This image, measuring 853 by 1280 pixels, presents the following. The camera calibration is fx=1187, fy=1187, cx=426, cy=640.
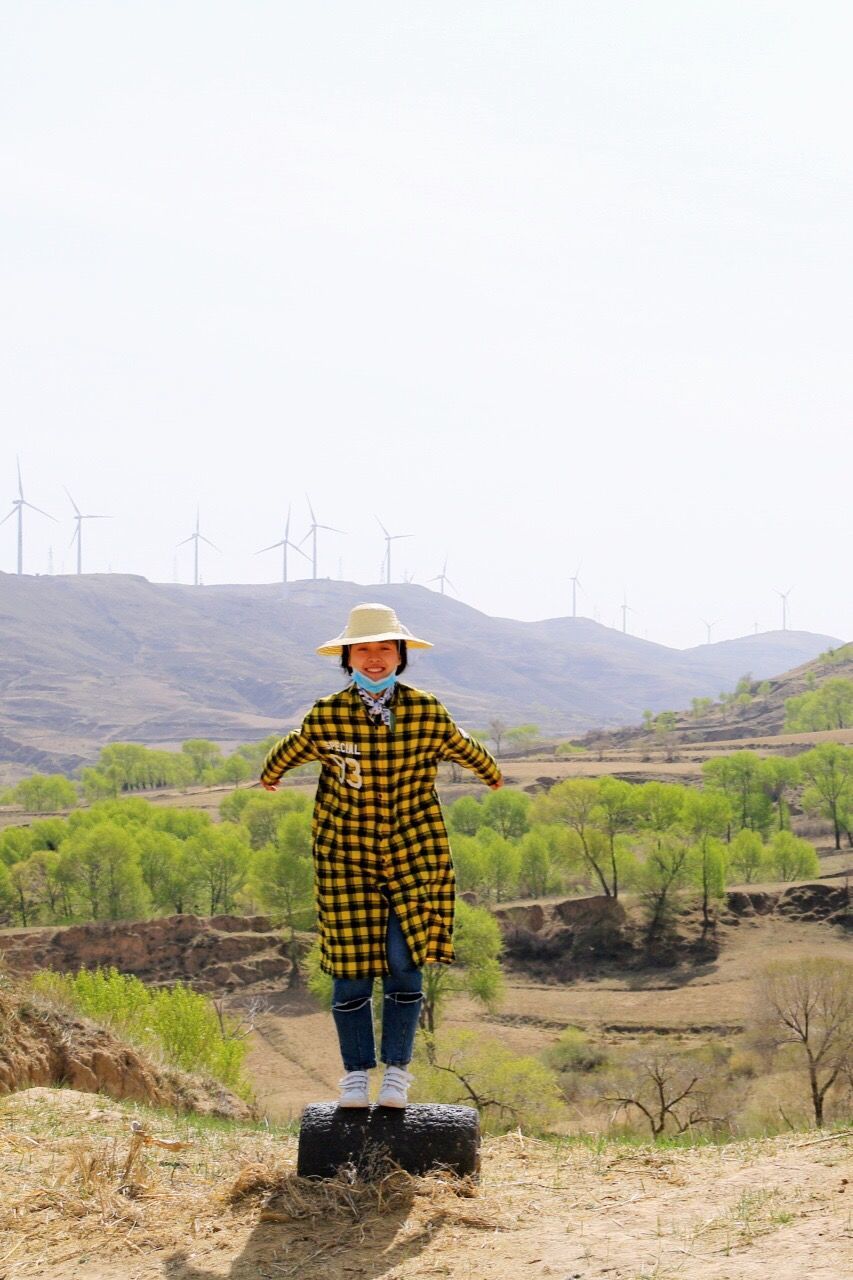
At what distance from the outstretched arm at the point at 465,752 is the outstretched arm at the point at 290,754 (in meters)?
0.66

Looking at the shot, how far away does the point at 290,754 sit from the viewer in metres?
5.96

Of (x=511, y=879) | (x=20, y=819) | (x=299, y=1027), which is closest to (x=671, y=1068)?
(x=299, y=1027)

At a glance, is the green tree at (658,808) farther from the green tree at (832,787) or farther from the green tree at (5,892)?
the green tree at (5,892)

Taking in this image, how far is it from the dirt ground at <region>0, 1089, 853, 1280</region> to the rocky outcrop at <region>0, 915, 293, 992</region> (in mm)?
53490

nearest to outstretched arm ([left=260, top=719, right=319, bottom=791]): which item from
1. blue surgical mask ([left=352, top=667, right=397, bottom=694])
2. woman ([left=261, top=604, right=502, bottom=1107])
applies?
woman ([left=261, top=604, right=502, bottom=1107])

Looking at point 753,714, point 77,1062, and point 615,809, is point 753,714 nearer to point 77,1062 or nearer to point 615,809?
point 615,809

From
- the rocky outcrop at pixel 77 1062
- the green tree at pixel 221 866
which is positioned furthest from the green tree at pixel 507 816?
the rocky outcrop at pixel 77 1062

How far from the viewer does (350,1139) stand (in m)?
5.59

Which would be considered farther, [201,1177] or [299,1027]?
[299,1027]

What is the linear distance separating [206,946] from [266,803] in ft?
64.4

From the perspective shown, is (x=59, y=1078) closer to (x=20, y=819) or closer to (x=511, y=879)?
(x=511, y=879)

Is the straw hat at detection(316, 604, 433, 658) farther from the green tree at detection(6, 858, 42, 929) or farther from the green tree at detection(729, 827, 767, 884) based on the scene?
the green tree at detection(729, 827, 767, 884)

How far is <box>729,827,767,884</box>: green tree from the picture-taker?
69.2 m

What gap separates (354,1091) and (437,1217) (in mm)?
844
